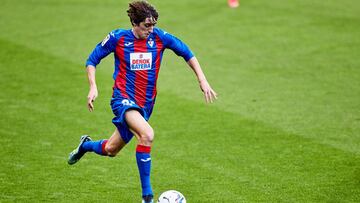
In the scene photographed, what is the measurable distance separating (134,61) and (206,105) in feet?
17.5

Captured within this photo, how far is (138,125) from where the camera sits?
8.20m

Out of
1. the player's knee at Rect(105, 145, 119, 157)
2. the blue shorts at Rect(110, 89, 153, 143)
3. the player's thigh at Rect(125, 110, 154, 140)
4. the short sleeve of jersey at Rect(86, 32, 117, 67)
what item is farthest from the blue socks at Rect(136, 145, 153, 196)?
the short sleeve of jersey at Rect(86, 32, 117, 67)

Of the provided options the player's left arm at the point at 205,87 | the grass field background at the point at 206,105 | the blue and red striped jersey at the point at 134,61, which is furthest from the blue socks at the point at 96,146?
the player's left arm at the point at 205,87

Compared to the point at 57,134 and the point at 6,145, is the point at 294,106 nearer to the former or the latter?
the point at 57,134

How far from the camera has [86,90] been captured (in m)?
14.8

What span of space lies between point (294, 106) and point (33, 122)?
495cm

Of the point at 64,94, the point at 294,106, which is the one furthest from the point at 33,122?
the point at 294,106

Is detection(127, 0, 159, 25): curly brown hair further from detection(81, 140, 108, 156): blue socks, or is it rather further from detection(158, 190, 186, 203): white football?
detection(158, 190, 186, 203): white football

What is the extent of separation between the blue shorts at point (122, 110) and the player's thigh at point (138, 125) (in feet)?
0.23

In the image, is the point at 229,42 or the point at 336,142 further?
the point at 229,42

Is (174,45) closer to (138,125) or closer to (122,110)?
(122,110)

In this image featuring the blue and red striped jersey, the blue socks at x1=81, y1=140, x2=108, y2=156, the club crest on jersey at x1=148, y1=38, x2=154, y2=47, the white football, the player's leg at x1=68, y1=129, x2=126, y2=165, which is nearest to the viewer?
the white football

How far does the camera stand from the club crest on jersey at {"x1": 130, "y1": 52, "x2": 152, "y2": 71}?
8.68 meters

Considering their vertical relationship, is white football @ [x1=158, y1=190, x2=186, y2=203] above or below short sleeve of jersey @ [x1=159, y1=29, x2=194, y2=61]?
below
